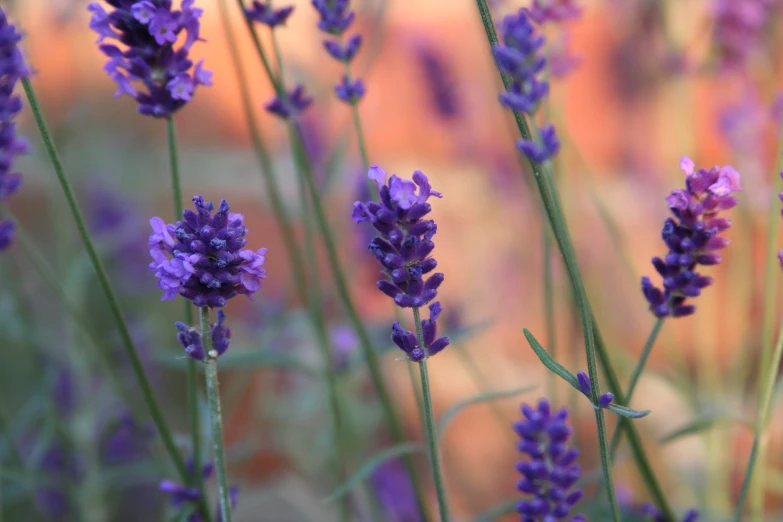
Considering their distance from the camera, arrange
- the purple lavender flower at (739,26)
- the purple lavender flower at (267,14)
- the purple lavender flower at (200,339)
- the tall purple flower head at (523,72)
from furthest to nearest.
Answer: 1. the purple lavender flower at (739,26)
2. the purple lavender flower at (267,14)
3. the purple lavender flower at (200,339)
4. the tall purple flower head at (523,72)

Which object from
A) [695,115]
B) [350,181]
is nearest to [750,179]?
[695,115]

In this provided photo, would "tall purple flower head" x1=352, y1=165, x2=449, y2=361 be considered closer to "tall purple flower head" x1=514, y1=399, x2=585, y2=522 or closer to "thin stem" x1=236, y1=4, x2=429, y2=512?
"tall purple flower head" x1=514, y1=399, x2=585, y2=522

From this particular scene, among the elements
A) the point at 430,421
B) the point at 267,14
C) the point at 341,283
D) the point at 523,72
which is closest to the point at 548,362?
the point at 430,421

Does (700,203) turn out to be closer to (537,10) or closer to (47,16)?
(537,10)

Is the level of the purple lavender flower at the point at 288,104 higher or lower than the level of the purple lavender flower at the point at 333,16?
lower

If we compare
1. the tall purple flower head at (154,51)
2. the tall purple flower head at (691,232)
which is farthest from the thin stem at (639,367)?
the tall purple flower head at (154,51)

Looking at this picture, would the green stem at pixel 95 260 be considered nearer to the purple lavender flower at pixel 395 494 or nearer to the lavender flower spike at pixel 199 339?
the lavender flower spike at pixel 199 339
